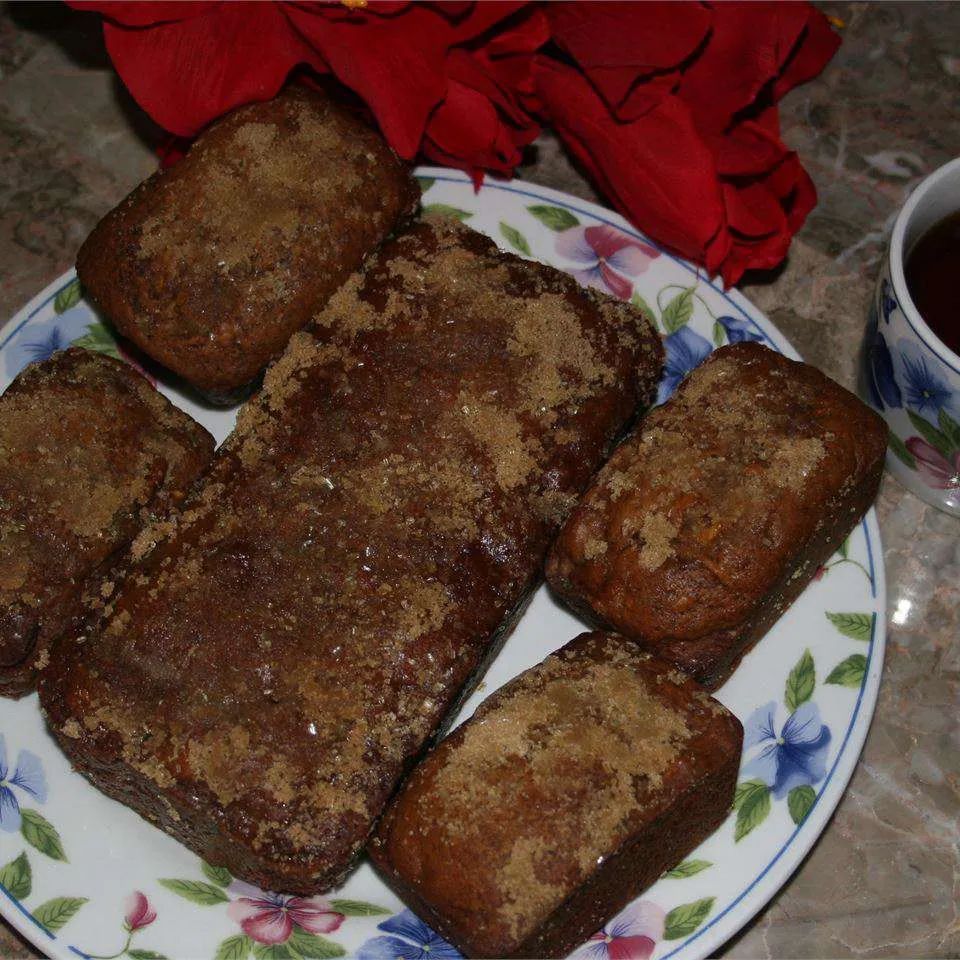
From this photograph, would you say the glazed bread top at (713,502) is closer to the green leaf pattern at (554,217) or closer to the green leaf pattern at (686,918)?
the green leaf pattern at (686,918)

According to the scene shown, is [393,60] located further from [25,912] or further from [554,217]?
[25,912]

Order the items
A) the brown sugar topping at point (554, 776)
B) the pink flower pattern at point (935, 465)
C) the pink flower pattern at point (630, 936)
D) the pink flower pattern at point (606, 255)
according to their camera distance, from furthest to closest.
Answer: the pink flower pattern at point (606, 255), the pink flower pattern at point (935, 465), the pink flower pattern at point (630, 936), the brown sugar topping at point (554, 776)

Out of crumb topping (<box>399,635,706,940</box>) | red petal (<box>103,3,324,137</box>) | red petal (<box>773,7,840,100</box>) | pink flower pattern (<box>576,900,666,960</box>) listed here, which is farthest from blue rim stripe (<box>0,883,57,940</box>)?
red petal (<box>773,7,840,100</box>)

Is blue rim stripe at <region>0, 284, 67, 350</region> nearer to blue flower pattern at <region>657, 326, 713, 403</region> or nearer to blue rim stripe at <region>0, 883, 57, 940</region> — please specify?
blue rim stripe at <region>0, 883, 57, 940</region>

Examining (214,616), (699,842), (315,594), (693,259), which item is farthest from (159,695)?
(693,259)

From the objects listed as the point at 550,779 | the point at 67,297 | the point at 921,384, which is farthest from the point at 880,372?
the point at 67,297

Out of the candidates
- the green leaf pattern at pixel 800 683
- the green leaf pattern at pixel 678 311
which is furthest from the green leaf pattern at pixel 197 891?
the green leaf pattern at pixel 678 311
